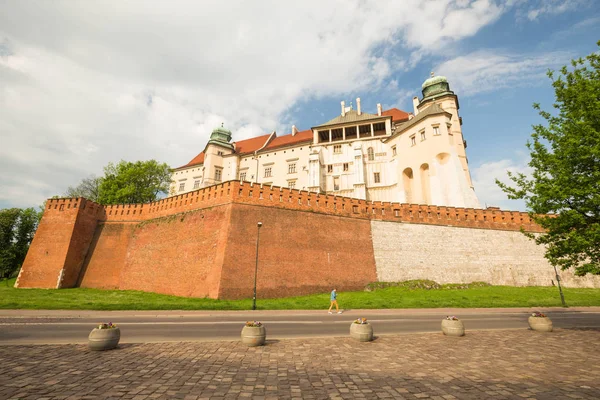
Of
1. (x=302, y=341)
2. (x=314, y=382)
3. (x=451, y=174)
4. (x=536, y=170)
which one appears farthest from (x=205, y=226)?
(x=451, y=174)

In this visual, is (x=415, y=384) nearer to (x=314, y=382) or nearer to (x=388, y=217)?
(x=314, y=382)

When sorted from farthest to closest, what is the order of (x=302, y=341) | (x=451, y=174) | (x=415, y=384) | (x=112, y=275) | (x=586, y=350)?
(x=451, y=174) → (x=112, y=275) → (x=302, y=341) → (x=586, y=350) → (x=415, y=384)

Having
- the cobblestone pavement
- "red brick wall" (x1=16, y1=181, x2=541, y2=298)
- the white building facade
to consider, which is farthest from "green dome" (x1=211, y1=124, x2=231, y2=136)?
the cobblestone pavement

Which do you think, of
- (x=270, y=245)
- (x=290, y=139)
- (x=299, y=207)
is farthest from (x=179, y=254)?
(x=290, y=139)

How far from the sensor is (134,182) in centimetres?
4572

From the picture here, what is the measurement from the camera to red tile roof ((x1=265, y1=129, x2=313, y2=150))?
55.8m

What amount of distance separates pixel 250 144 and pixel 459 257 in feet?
154

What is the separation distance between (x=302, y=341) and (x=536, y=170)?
1310cm

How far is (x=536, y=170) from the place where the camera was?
1305 cm

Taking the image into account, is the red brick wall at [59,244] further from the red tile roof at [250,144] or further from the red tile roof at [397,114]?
the red tile roof at [397,114]

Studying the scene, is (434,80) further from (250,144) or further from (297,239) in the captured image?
(297,239)

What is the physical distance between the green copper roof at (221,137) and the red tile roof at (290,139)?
31.7ft

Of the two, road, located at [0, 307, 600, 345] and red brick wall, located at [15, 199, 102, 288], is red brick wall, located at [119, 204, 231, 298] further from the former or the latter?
road, located at [0, 307, 600, 345]

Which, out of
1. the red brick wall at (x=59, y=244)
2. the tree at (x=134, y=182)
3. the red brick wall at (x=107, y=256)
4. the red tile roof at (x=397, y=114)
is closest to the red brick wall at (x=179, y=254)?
the red brick wall at (x=107, y=256)
